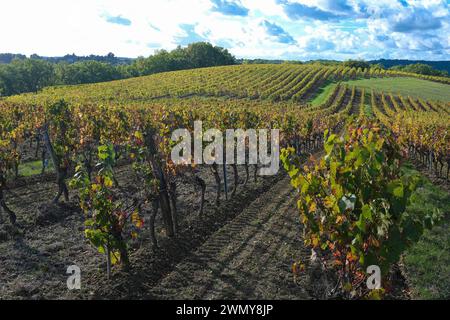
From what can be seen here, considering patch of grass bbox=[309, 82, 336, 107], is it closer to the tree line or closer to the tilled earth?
the tilled earth

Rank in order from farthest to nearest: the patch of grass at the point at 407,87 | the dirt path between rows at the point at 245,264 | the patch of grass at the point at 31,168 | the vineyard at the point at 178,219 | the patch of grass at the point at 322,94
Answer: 1. the patch of grass at the point at 407,87
2. the patch of grass at the point at 322,94
3. the patch of grass at the point at 31,168
4. the dirt path between rows at the point at 245,264
5. the vineyard at the point at 178,219

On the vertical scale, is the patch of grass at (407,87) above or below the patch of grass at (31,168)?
above

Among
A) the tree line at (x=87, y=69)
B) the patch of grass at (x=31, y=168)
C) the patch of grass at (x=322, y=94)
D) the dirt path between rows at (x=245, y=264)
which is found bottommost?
the dirt path between rows at (x=245, y=264)

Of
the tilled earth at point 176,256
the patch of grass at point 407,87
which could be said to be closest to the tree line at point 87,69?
the patch of grass at point 407,87

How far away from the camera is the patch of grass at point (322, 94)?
186ft

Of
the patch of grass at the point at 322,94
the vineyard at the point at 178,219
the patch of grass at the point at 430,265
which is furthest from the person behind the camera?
the patch of grass at the point at 322,94

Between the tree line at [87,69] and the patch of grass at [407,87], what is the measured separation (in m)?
48.3

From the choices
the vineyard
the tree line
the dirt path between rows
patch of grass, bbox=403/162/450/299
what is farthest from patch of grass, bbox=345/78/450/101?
the dirt path between rows

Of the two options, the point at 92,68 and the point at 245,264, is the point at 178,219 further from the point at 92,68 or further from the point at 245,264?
the point at 92,68

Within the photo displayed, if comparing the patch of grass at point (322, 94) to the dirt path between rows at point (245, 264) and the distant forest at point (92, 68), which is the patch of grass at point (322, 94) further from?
the distant forest at point (92, 68)

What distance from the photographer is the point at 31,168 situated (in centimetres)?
2020

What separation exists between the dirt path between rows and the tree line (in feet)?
228

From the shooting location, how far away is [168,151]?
39.8 ft

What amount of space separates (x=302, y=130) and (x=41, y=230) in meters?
17.7
